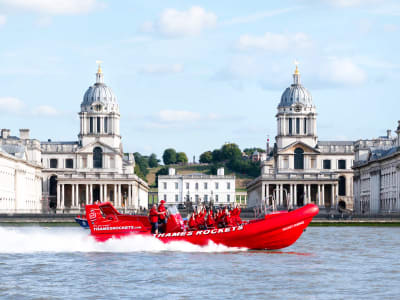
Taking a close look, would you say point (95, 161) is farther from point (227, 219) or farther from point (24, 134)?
point (227, 219)

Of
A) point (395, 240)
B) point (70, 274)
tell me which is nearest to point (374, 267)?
point (70, 274)

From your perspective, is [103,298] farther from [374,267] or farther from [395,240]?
[395,240]

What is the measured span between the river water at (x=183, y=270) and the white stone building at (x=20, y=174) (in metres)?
77.4

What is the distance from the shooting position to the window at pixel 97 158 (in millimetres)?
172250

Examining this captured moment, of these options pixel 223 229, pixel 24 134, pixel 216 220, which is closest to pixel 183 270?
pixel 223 229

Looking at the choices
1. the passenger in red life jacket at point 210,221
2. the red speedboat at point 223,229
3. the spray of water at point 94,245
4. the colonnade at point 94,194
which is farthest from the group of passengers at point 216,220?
the colonnade at point 94,194

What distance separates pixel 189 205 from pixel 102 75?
117ft

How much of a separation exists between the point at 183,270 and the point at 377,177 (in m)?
103

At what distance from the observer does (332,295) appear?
38031 millimetres

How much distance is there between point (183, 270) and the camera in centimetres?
4600

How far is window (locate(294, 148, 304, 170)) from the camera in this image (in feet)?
567

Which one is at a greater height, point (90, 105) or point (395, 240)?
point (90, 105)

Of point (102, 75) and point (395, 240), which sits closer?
point (395, 240)

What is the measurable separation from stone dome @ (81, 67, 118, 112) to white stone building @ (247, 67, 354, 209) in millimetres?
29912
